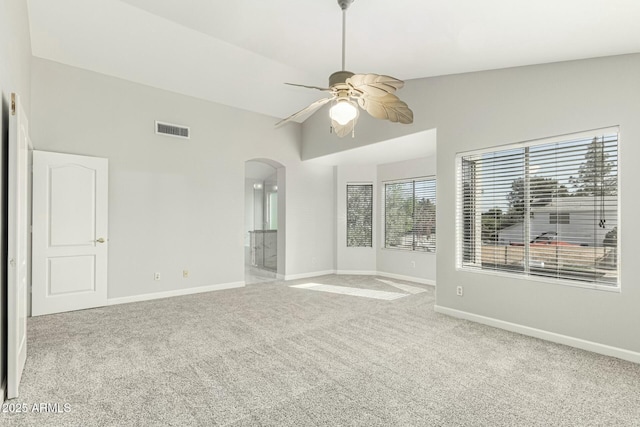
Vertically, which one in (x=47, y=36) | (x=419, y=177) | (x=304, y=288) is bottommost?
(x=304, y=288)

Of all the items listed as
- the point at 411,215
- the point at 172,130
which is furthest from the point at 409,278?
the point at 172,130

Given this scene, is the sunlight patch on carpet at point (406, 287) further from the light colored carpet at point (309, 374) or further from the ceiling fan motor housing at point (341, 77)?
the ceiling fan motor housing at point (341, 77)

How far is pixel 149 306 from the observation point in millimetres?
4785

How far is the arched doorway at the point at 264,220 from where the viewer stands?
712cm

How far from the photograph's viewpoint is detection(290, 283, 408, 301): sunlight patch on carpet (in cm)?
551

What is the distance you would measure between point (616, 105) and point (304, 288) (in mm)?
4925

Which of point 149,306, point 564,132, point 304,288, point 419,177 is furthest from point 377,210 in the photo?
point 149,306

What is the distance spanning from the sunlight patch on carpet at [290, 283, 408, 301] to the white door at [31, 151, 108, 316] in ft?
10.5

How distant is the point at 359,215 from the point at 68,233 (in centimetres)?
539

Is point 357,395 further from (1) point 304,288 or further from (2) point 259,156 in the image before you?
(2) point 259,156

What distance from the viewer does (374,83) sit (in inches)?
89.9

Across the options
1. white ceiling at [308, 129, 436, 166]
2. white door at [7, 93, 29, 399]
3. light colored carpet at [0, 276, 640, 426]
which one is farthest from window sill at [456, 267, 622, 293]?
white door at [7, 93, 29, 399]

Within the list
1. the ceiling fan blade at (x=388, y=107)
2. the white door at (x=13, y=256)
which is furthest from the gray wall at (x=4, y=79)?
the ceiling fan blade at (x=388, y=107)

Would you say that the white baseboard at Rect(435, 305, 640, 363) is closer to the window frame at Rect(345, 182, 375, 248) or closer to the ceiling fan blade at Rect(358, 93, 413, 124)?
the ceiling fan blade at Rect(358, 93, 413, 124)
